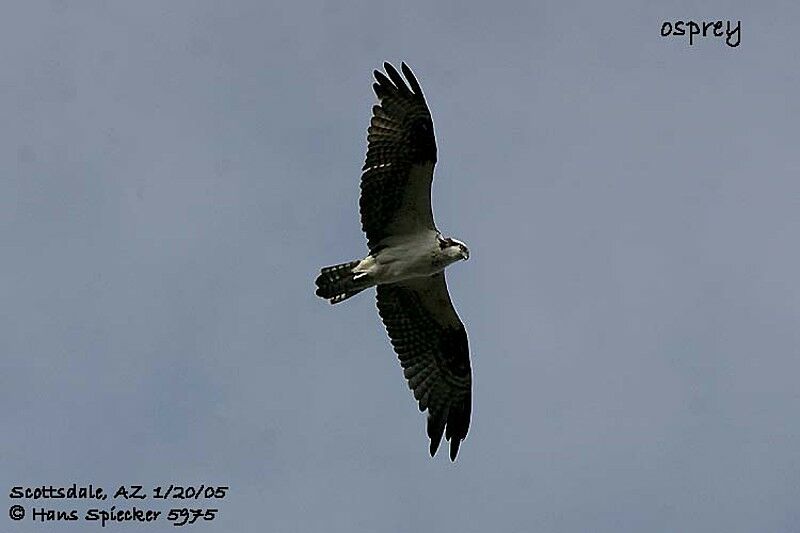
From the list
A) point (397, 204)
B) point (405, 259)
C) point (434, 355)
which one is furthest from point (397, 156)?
point (434, 355)

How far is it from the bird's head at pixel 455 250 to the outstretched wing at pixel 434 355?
3.66 ft

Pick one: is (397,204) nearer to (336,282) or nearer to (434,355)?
(336,282)

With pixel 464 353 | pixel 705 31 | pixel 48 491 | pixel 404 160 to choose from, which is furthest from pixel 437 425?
pixel 705 31

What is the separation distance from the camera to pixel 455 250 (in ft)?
59.2

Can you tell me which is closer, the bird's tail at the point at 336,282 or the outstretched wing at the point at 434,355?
the bird's tail at the point at 336,282

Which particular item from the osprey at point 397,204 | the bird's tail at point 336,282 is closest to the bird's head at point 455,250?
the osprey at point 397,204

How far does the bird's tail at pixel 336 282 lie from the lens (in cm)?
1809

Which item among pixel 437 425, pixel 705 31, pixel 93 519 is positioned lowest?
pixel 93 519

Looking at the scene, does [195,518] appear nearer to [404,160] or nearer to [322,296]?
[322,296]

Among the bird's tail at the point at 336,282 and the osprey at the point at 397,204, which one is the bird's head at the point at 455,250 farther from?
the bird's tail at the point at 336,282

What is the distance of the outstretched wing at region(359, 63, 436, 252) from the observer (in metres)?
17.9

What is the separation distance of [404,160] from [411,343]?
278 centimetres

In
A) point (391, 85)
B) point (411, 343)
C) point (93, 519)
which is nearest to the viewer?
point (93, 519)

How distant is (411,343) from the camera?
19.3 metres
